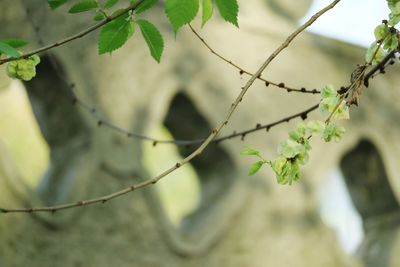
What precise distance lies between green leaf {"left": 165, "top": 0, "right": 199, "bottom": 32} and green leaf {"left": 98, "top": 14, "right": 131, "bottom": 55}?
134 millimetres

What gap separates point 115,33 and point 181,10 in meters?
0.16

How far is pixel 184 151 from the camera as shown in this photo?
5.15 metres

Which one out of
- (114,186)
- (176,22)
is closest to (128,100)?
(114,186)

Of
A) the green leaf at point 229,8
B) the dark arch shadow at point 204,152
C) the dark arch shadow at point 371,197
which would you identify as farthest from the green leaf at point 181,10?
the dark arch shadow at point 371,197

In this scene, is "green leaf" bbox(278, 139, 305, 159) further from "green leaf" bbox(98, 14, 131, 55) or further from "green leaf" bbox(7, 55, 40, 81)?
"green leaf" bbox(7, 55, 40, 81)

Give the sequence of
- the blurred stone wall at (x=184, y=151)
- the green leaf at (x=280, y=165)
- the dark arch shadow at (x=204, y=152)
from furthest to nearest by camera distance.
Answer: the dark arch shadow at (x=204, y=152) < the blurred stone wall at (x=184, y=151) < the green leaf at (x=280, y=165)

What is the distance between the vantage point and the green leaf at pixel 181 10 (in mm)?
1373

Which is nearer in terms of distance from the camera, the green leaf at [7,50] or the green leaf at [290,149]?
the green leaf at [7,50]

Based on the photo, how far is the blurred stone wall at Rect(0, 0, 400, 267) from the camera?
4.50 meters

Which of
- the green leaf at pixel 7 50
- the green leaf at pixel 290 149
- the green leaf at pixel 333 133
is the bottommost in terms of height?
the green leaf at pixel 290 149

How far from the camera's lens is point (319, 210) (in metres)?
5.57

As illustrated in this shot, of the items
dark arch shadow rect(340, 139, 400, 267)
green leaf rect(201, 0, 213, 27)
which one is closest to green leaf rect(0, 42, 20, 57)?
green leaf rect(201, 0, 213, 27)

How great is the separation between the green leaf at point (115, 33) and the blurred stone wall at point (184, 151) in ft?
8.82

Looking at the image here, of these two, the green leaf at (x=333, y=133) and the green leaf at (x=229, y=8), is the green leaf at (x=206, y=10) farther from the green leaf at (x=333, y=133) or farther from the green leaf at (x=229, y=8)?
the green leaf at (x=333, y=133)
